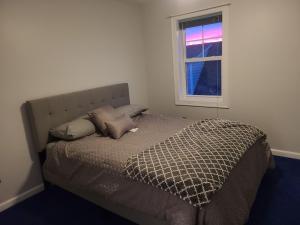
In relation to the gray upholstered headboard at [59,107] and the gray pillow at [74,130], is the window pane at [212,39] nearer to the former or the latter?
the gray upholstered headboard at [59,107]

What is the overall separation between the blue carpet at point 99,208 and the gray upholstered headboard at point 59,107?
0.58 m

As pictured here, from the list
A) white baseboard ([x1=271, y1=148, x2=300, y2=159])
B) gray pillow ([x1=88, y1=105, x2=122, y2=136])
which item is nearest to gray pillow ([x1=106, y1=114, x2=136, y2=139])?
gray pillow ([x1=88, y1=105, x2=122, y2=136])

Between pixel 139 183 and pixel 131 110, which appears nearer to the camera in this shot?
pixel 139 183

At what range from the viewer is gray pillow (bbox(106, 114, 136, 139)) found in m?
2.44

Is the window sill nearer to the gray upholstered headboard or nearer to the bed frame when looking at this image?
the gray upholstered headboard

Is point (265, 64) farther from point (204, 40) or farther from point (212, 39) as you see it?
point (204, 40)

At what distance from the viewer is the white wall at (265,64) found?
2.65 meters

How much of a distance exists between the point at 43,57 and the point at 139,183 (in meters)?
1.81

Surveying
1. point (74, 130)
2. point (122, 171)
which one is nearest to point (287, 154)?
point (122, 171)

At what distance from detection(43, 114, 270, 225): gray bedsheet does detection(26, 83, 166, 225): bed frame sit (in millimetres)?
93

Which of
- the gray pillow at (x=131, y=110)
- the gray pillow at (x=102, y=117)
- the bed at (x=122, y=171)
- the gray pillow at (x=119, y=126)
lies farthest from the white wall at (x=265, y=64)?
the gray pillow at (x=102, y=117)

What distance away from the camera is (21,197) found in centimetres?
246

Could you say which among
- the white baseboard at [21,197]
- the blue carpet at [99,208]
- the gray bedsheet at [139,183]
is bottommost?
the blue carpet at [99,208]

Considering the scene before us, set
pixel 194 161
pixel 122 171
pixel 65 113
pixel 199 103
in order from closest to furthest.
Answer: pixel 194 161 → pixel 122 171 → pixel 65 113 → pixel 199 103
